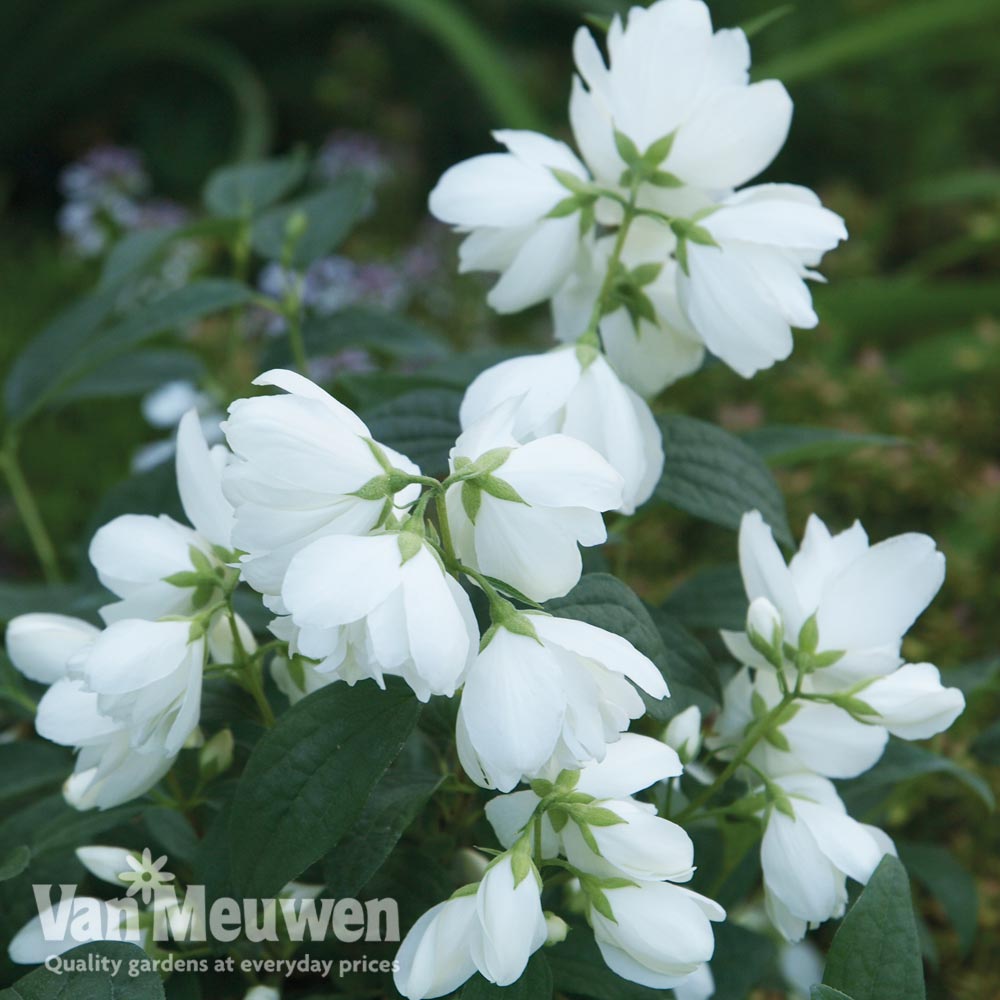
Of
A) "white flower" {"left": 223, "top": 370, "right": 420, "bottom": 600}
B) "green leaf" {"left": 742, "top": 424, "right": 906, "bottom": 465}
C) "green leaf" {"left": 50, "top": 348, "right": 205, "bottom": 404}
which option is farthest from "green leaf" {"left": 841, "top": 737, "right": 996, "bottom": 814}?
"green leaf" {"left": 50, "top": 348, "right": 205, "bottom": 404}

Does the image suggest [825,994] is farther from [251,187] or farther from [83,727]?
[251,187]

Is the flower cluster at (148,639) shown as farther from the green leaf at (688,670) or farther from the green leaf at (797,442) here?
the green leaf at (797,442)

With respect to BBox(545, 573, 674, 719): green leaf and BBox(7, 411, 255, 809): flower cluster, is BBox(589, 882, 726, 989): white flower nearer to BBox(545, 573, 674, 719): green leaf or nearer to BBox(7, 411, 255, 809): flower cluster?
BBox(545, 573, 674, 719): green leaf

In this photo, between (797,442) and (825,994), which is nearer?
(825,994)

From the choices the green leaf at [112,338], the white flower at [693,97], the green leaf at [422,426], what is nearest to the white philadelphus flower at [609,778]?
the green leaf at [422,426]

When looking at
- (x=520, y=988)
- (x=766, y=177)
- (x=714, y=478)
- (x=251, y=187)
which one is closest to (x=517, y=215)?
(x=714, y=478)

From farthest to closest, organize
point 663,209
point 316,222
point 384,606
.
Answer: point 316,222
point 663,209
point 384,606
